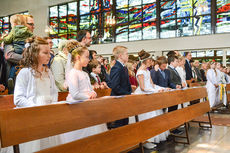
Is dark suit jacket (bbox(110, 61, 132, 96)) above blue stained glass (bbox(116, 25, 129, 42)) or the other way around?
the other way around

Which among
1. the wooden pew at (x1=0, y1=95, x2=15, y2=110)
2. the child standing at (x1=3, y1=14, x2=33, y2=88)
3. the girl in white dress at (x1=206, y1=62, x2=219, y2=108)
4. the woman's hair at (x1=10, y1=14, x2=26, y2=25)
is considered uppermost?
the woman's hair at (x1=10, y1=14, x2=26, y2=25)

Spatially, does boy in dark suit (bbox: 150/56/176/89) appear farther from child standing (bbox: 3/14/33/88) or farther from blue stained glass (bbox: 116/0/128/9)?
blue stained glass (bbox: 116/0/128/9)

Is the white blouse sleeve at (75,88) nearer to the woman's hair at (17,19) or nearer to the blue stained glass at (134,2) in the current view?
the woman's hair at (17,19)

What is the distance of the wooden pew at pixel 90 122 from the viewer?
64.1 inches

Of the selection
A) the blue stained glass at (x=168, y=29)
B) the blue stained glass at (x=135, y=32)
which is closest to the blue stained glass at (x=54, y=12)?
the blue stained glass at (x=135, y=32)

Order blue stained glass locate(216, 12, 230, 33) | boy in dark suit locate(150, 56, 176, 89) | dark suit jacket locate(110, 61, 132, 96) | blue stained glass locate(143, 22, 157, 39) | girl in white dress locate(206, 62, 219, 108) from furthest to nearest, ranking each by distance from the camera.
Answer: blue stained glass locate(143, 22, 157, 39) → blue stained glass locate(216, 12, 230, 33) → girl in white dress locate(206, 62, 219, 108) → boy in dark suit locate(150, 56, 176, 89) → dark suit jacket locate(110, 61, 132, 96)

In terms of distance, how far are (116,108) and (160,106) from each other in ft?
→ 3.35

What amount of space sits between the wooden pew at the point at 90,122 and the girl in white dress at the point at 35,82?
24 cm

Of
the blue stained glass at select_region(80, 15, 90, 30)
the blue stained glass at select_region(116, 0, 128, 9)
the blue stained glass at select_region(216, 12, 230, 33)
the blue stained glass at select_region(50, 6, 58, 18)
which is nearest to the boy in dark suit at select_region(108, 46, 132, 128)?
the blue stained glass at select_region(216, 12, 230, 33)

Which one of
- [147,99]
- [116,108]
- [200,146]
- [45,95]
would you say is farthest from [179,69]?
[45,95]

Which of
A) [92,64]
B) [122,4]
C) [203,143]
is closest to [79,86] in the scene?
[92,64]

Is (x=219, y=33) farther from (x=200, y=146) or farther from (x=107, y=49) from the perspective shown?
(x=200, y=146)

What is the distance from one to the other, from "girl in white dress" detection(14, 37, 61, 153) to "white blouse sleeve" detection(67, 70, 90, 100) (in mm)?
215

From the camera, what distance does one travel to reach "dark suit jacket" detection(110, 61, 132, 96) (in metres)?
3.35
